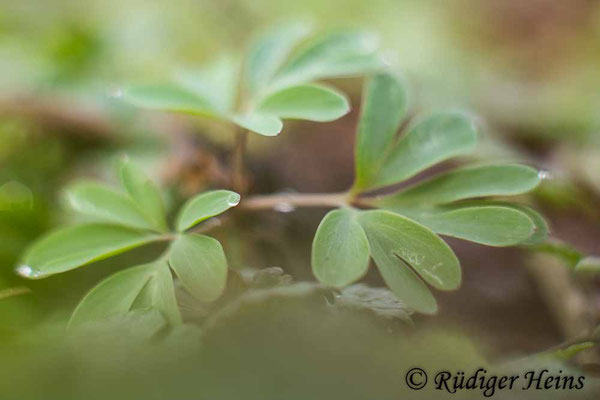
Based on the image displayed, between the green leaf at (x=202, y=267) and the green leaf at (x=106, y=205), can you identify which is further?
the green leaf at (x=106, y=205)

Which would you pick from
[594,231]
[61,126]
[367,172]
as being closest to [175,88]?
[367,172]

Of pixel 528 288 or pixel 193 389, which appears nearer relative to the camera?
pixel 193 389

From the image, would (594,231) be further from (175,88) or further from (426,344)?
(175,88)

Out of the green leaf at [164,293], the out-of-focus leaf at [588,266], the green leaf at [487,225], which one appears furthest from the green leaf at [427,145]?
the green leaf at [164,293]

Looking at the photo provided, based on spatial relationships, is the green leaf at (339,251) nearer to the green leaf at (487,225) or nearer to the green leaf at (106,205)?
the green leaf at (487,225)

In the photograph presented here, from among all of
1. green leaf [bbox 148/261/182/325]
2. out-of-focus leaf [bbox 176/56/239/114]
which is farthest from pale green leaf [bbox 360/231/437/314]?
out-of-focus leaf [bbox 176/56/239/114]

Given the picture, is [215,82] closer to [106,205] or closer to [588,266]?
[106,205]

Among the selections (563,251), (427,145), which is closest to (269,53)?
(427,145)
